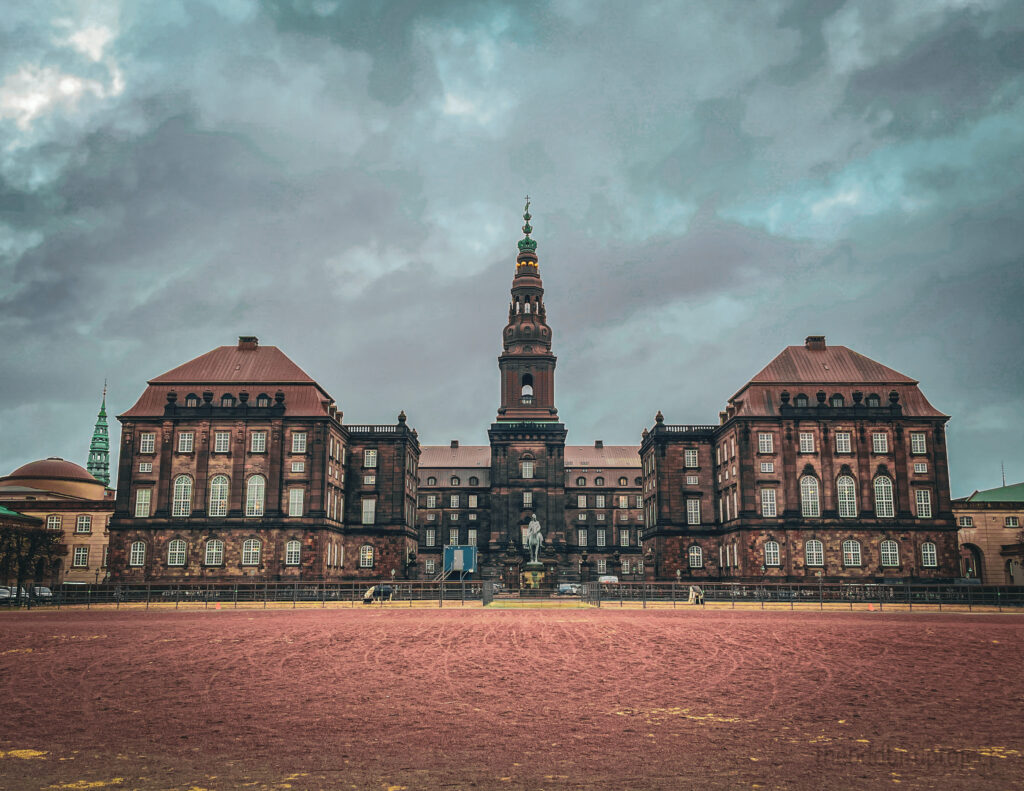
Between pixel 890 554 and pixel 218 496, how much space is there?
5457 cm

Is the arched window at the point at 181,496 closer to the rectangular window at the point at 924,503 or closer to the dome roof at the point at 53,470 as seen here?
the dome roof at the point at 53,470

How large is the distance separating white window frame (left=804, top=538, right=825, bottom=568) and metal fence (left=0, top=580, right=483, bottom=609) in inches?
1165

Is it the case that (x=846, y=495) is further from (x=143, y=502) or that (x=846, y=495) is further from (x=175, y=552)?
(x=143, y=502)

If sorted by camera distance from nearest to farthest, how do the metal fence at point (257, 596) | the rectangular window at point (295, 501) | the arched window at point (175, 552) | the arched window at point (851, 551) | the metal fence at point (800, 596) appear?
the metal fence at point (800, 596) < the metal fence at point (257, 596) < the arched window at point (851, 551) < the arched window at point (175, 552) < the rectangular window at point (295, 501)

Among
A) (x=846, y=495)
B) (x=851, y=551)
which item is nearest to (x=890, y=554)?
(x=851, y=551)

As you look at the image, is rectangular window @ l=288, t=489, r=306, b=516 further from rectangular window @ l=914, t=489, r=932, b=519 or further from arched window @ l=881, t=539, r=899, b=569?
rectangular window @ l=914, t=489, r=932, b=519

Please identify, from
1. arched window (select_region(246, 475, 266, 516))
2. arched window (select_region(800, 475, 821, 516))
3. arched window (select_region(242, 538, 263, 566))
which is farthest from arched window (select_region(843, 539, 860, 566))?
arched window (select_region(246, 475, 266, 516))

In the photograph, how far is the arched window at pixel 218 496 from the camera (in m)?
73.2

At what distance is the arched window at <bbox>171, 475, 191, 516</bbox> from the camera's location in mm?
73438

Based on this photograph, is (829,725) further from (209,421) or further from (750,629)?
(209,421)

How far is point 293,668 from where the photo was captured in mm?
22406

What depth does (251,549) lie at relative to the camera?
237 feet

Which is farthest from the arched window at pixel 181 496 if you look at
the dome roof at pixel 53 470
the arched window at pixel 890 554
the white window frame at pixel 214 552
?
the arched window at pixel 890 554

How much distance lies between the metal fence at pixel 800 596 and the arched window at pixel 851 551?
1304 cm
